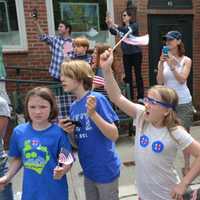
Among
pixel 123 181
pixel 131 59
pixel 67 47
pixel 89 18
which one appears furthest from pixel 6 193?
pixel 89 18

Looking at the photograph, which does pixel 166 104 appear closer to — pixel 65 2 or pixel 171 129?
pixel 171 129

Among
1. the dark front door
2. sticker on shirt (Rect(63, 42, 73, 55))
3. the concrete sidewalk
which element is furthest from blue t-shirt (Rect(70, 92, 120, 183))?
the dark front door

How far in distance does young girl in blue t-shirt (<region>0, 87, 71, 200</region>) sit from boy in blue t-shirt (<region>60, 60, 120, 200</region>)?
13 centimetres

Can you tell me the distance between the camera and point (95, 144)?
2709 millimetres

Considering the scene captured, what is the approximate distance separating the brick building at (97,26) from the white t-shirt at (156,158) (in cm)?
298

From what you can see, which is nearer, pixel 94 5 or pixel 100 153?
pixel 100 153

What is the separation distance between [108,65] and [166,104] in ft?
1.47

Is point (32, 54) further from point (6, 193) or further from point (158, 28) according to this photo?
point (6, 193)

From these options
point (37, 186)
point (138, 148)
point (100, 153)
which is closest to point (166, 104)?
point (138, 148)

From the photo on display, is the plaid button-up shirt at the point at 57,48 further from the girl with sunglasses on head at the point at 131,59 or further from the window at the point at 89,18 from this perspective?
the girl with sunglasses on head at the point at 131,59

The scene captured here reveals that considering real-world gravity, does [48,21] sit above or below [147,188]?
above

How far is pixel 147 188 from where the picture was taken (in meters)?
2.63

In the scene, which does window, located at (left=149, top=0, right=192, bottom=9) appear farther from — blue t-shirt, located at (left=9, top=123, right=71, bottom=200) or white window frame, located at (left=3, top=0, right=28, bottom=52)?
blue t-shirt, located at (left=9, top=123, right=71, bottom=200)

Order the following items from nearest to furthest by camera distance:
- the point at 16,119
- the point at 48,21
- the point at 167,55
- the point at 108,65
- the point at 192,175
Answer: the point at 192,175
the point at 108,65
the point at 167,55
the point at 16,119
the point at 48,21
